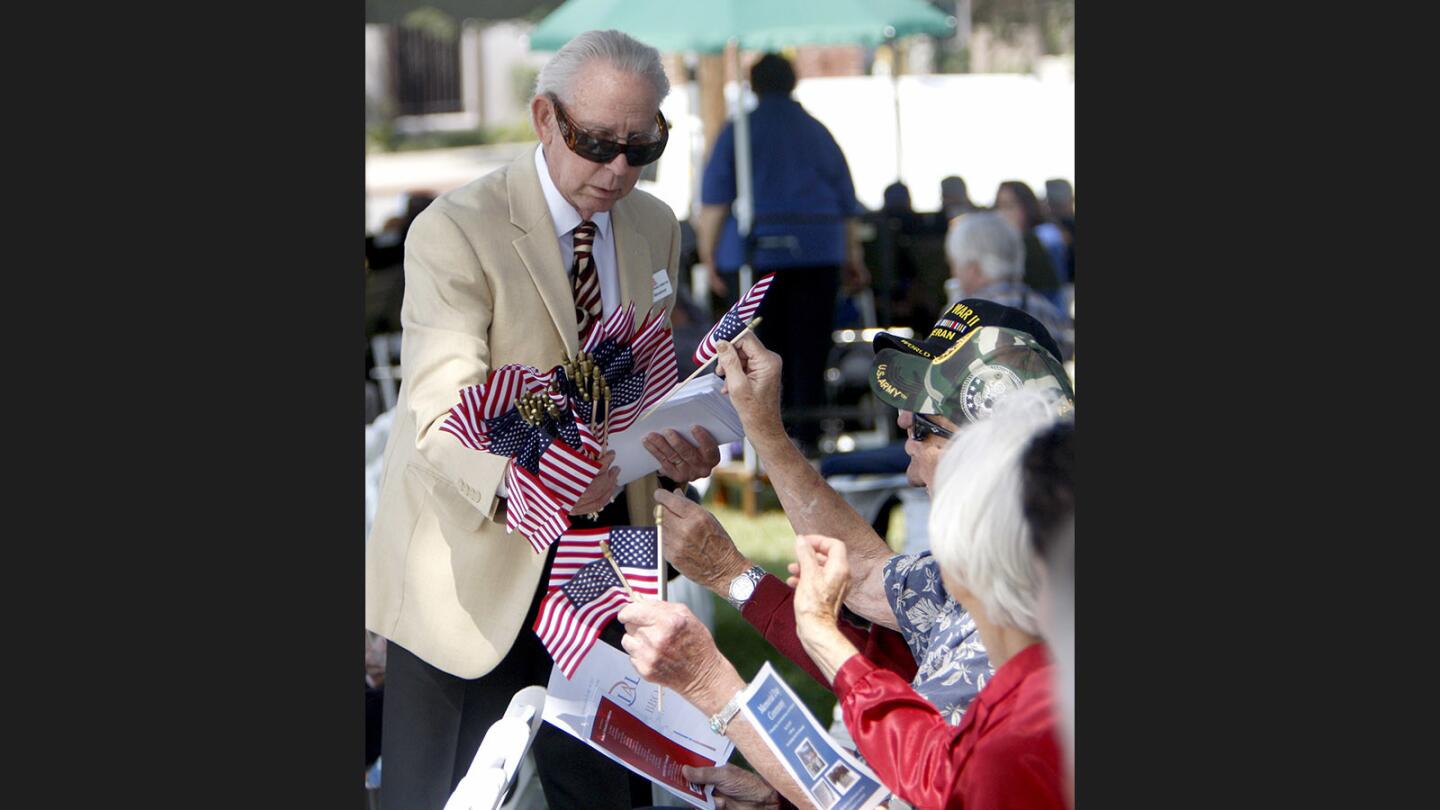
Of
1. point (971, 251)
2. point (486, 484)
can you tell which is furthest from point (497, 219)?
point (971, 251)

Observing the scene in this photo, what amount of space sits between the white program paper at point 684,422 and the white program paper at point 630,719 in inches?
14.6

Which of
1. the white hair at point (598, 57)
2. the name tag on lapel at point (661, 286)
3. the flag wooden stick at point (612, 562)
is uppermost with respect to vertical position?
the white hair at point (598, 57)

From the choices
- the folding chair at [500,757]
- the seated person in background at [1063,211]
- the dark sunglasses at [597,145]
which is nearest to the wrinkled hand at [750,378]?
the dark sunglasses at [597,145]

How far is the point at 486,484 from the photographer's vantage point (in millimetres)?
2770

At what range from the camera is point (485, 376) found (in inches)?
110

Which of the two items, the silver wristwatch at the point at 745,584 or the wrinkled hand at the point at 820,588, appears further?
the silver wristwatch at the point at 745,584

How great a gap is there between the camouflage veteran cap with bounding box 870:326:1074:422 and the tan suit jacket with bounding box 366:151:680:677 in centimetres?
56

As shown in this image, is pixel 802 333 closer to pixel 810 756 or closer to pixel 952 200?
pixel 952 200

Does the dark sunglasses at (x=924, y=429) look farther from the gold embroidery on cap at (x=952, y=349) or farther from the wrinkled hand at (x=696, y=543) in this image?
the wrinkled hand at (x=696, y=543)

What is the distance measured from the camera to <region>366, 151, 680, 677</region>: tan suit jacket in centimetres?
280

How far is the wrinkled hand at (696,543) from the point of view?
3.07 meters

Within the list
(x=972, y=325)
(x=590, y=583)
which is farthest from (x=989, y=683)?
(x=590, y=583)

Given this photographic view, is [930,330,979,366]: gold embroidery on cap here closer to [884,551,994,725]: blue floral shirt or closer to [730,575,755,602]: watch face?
[884,551,994,725]: blue floral shirt

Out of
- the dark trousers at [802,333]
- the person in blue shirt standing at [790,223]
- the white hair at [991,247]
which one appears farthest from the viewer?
the person in blue shirt standing at [790,223]
